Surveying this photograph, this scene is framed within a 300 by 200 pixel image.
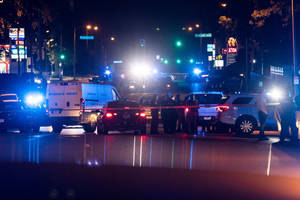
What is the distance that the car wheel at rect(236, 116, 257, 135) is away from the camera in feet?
68.5

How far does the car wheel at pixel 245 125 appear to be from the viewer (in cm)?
2089

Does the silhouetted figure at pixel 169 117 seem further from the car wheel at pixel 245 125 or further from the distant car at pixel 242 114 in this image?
the car wheel at pixel 245 125

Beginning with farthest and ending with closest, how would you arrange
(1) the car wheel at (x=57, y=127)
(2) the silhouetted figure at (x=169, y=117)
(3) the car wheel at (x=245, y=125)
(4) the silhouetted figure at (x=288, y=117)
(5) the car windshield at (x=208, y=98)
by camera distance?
(5) the car windshield at (x=208, y=98) → (1) the car wheel at (x=57, y=127) → (2) the silhouetted figure at (x=169, y=117) → (3) the car wheel at (x=245, y=125) → (4) the silhouetted figure at (x=288, y=117)

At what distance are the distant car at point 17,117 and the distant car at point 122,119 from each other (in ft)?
11.8

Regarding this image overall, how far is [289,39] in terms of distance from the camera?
33.7 meters

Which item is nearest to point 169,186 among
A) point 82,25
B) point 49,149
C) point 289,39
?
point 49,149

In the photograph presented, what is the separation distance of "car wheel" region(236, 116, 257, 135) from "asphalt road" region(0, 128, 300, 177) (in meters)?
5.55

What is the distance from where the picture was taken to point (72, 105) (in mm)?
23359

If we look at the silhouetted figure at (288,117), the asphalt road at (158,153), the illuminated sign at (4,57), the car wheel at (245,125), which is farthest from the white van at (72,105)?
the illuminated sign at (4,57)

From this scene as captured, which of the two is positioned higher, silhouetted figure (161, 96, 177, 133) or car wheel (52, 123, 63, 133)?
silhouetted figure (161, 96, 177, 133)

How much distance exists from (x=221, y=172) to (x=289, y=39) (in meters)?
25.3

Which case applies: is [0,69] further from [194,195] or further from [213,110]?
[194,195]

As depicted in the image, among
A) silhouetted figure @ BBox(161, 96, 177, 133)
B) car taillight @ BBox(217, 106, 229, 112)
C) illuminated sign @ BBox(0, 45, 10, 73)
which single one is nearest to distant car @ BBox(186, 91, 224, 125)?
car taillight @ BBox(217, 106, 229, 112)

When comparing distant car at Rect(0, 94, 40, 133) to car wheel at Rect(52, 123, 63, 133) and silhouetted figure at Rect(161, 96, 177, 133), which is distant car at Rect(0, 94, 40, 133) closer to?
car wheel at Rect(52, 123, 63, 133)
